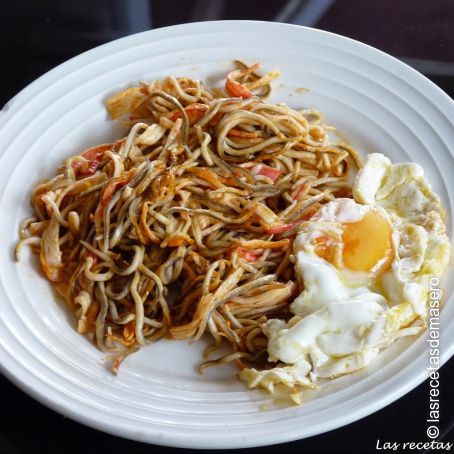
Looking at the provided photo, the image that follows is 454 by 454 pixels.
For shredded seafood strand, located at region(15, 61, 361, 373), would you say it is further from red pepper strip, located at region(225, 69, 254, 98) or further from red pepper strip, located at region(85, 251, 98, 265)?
red pepper strip, located at region(225, 69, 254, 98)

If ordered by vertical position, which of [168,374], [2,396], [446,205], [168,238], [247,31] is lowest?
[2,396]

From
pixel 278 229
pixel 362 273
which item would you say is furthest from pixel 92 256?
pixel 362 273

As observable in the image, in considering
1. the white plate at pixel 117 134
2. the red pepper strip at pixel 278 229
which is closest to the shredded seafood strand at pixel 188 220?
the red pepper strip at pixel 278 229

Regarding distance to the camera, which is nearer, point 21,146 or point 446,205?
point 446,205

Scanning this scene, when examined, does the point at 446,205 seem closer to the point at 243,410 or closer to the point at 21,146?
the point at 243,410

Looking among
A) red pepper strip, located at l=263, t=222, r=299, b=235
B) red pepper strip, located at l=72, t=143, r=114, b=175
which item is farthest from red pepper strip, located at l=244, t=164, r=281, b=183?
red pepper strip, located at l=72, t=143, r=114, b=175

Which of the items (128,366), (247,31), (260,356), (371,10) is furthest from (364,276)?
(371,10)

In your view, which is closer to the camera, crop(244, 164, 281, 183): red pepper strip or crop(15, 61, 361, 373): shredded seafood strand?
crop(15, 61, 361, 373): shredded seafood strand

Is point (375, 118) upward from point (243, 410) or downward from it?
upward
